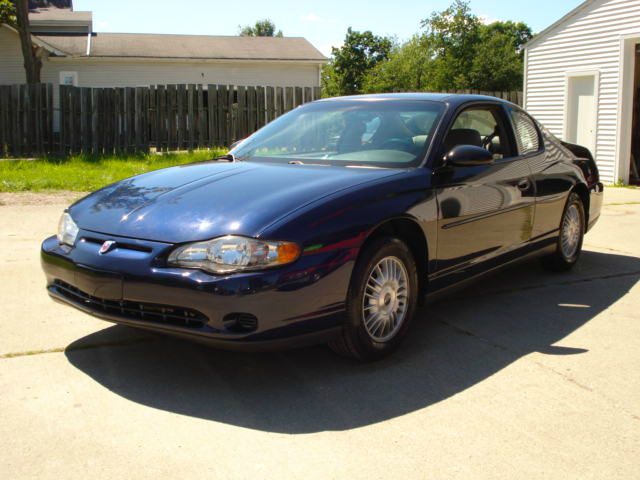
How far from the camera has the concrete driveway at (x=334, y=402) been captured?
2.97 m

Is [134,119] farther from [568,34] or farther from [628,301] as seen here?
[628,301]

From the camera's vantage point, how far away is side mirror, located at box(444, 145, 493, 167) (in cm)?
449

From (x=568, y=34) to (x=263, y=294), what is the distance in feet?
49.2

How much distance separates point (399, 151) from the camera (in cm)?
466

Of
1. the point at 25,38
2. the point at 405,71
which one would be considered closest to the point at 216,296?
the point at 25,38

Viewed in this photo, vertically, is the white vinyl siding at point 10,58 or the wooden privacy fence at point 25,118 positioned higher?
the white vinyl siding at point 10,58

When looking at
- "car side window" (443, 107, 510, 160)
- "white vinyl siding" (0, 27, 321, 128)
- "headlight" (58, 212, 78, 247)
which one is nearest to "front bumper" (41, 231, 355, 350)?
"headlight" (58, 212, 78, 247)

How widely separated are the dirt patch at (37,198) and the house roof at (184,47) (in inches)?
726

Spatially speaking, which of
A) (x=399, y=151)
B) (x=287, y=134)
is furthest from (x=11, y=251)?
(x=399, y=151)

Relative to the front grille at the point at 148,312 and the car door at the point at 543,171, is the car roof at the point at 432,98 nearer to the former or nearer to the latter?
the car door at the point at 543,171

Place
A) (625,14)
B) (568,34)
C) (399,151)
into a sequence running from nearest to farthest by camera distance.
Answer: (399,151) → (625,14) → (568,34)

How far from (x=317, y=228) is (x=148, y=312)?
96cm

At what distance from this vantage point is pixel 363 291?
3852 mm

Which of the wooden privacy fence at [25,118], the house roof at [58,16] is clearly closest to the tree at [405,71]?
the house roof at [58,16]
